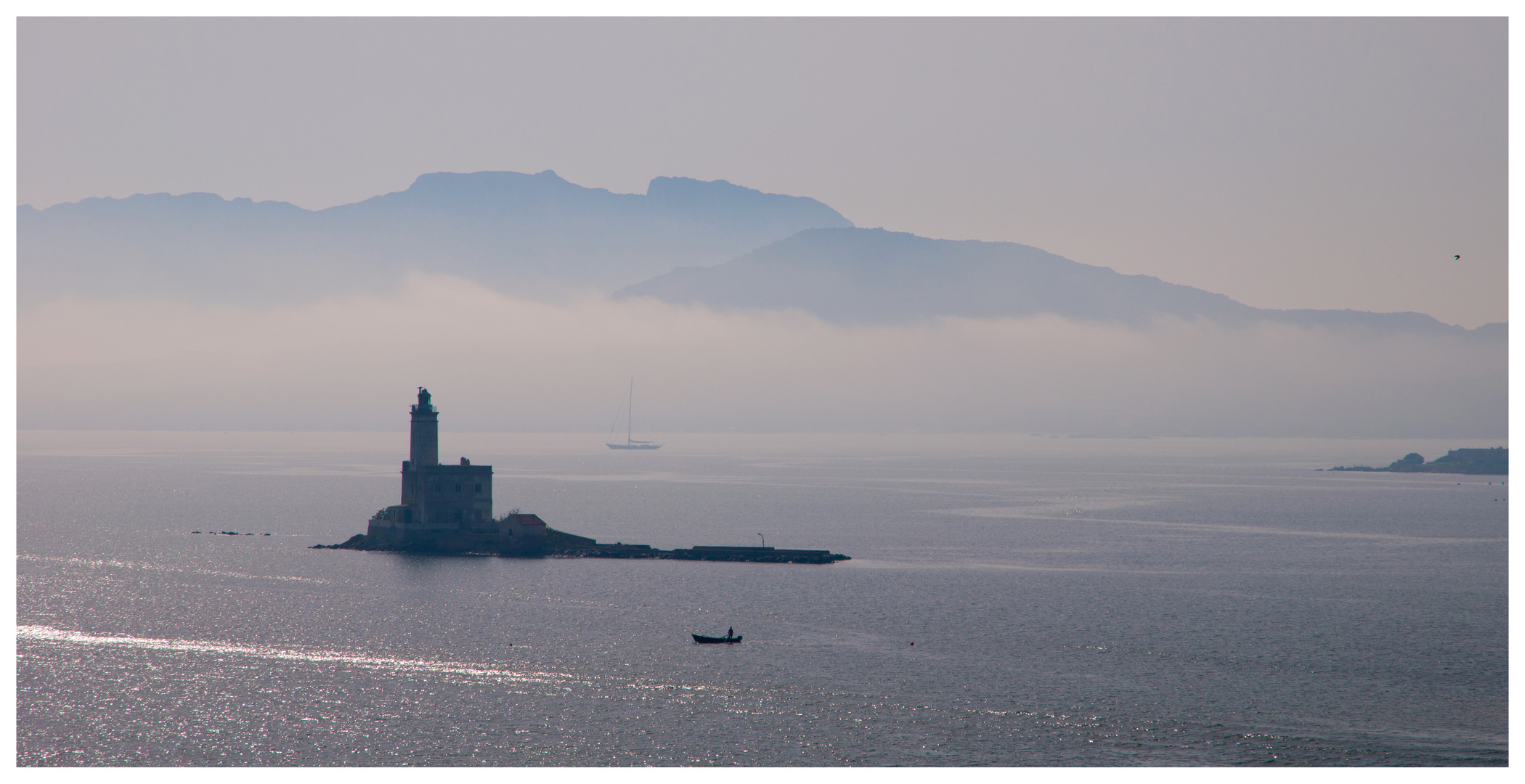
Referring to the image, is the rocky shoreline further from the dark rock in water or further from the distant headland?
the dark rock in water

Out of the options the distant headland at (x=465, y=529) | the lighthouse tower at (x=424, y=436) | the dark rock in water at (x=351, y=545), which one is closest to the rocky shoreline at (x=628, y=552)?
the distant headland at (x=465, y=529)

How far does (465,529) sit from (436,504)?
3694mm

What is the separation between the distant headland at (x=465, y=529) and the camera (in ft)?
371

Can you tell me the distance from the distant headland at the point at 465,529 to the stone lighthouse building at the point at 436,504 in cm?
7

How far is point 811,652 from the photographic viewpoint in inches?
2726

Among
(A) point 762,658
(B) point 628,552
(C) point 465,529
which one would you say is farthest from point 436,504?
(A) point 762,658

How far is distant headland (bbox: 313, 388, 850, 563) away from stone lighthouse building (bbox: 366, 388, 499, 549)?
0.07 metres

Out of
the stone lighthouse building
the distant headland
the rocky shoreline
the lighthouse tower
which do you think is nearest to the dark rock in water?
the distant headland

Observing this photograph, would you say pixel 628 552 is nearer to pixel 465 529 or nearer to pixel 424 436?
pixel 465 529

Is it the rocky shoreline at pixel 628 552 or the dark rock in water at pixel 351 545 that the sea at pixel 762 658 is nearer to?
the rocky shoreline at pixel 628 552

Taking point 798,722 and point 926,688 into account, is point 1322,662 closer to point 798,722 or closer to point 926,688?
point 926,688

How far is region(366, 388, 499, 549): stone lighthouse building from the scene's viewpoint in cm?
11488
